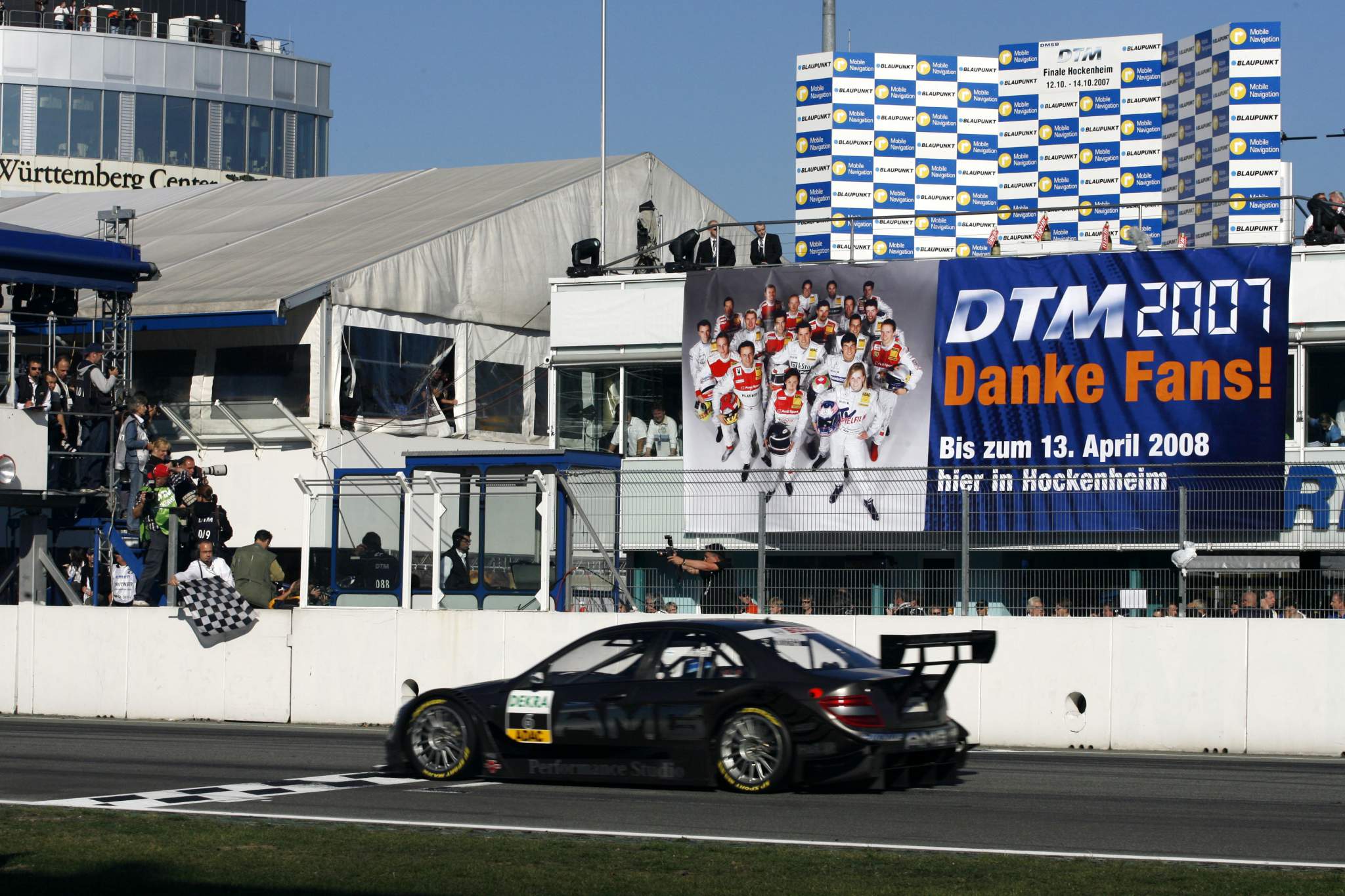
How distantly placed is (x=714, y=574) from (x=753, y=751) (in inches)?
262

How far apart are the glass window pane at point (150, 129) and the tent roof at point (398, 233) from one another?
31.4 meters

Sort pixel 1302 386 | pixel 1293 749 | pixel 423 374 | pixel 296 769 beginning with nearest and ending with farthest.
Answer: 1. pixel 296 769
2. pixel 1293 749
3. pixel 1302 386
4. pixel 423 374

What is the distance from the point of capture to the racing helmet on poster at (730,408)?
26.9 m

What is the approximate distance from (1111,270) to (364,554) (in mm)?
11439

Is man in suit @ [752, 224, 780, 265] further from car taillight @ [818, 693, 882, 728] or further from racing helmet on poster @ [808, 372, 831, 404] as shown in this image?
car taillight @ [818, 693, 882, 728]

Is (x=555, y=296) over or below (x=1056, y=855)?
over

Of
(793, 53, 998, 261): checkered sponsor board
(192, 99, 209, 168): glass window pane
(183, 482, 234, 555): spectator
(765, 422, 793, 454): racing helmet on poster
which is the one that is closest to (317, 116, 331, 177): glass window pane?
(192, 99, 209, 168): glass window pane

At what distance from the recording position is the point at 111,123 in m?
69.6

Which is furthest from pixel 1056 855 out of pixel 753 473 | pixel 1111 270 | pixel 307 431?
pixel 307 431

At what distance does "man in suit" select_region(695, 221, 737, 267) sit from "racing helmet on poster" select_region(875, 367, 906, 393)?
3.26 meters

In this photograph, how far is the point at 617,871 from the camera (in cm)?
854

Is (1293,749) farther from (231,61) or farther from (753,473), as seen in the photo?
(231,61)

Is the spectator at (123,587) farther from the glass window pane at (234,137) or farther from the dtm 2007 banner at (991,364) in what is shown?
the glass window pane at (234,137)

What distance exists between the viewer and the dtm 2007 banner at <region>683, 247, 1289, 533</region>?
24.1 meters
